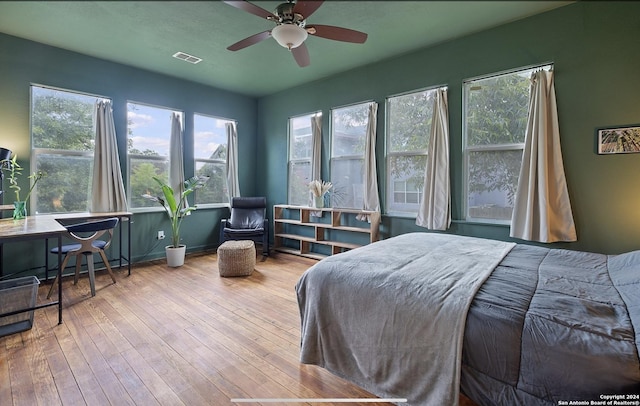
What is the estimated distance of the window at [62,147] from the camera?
11.5ft

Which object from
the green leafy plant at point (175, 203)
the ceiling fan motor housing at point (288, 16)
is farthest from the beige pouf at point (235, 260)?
the ceiling fan motor housing at point (288, 16)

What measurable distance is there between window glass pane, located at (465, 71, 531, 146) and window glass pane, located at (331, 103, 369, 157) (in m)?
1.40

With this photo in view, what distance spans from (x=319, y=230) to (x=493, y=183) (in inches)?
94.7

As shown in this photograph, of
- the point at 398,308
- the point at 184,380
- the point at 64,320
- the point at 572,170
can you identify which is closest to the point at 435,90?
the point at 572,170

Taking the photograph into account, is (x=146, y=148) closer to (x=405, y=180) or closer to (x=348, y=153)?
(x=348, y=153)

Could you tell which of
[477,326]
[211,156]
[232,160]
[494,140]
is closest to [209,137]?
[211,156]

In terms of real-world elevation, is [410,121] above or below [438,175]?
above

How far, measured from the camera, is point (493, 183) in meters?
3.20

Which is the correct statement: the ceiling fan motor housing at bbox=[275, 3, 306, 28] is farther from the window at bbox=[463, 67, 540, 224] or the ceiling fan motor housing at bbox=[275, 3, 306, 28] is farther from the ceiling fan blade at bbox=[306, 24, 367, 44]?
the window at bbox=[463, 67, 540, 224]

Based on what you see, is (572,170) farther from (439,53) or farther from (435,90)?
(439,53)

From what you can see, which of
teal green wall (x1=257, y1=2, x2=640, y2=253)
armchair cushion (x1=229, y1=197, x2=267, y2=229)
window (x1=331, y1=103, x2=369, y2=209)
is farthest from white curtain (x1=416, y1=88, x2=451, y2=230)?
armchair cushion (x1=229, y1=197, x2=267, y2=229)

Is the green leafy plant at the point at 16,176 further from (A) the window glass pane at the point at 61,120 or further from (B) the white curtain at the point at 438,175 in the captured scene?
(B) the white curtain at the point at 438,175

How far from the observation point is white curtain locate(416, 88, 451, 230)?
3404 millimetres

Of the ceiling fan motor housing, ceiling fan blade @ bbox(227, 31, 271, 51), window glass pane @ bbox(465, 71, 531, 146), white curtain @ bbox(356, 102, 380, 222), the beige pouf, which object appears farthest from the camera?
white curtain @ bbox(356, 102, 380, 222)
